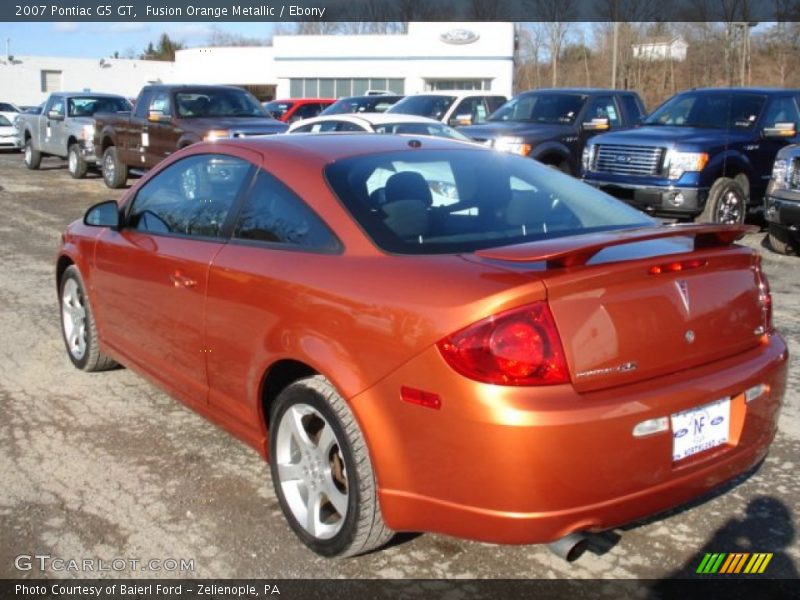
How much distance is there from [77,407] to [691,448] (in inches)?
137

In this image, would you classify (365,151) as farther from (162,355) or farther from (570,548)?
(570,548)

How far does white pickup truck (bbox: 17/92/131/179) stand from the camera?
63.2 feet

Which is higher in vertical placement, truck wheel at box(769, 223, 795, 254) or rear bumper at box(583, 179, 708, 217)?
rear bumper at box(583, 179, 708, 217)

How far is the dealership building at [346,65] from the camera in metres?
51.0

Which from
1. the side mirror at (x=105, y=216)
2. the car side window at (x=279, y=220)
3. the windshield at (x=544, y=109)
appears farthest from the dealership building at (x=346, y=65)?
the car side window at (x=279, y=220)

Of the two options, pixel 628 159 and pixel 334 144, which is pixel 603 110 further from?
pixel 334 144

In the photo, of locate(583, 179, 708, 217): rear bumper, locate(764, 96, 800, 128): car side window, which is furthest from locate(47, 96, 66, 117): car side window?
locate(764, 96, 800, 128): car side window

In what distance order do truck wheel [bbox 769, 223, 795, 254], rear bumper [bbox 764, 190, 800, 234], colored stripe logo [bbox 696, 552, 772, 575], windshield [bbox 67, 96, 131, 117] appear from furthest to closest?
windshield [bbox 67, 96, 131, 117]
truck wheel [bbox 769, 223, 795, 254]
rear bumper [bbox 764, 190, 800, 234]
colored stripe logo [bbox 696, 552, 772, 575]

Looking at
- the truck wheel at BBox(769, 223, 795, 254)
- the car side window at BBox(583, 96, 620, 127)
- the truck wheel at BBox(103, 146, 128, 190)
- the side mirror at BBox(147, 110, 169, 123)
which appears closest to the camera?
the truck wheel at BBox(769, 223, 795, 254)

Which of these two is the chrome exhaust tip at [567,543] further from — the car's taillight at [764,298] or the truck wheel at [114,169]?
the truck wheel at [114,169]

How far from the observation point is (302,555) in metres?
3.42

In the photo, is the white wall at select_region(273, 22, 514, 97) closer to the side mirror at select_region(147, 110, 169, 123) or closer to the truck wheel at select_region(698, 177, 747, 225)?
the side mirror at select_region(147, 110, 169, 123)

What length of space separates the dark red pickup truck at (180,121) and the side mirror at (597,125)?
481 cm

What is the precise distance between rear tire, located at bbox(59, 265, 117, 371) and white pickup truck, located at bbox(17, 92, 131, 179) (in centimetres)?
1403
